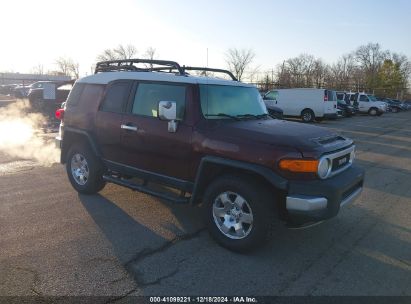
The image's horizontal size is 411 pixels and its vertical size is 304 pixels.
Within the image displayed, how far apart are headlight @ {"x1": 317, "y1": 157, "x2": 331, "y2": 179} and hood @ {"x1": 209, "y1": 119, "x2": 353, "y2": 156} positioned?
101 millimetres

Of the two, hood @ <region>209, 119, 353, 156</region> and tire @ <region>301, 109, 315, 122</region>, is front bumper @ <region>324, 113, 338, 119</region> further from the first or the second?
hood @ <region>209, 119, 353, 156</region>

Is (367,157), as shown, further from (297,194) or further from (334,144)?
(297,194)

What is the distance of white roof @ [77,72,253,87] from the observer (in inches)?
199

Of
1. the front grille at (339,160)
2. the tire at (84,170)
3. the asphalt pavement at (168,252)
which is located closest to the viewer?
the asphalt pavement at (168,252)

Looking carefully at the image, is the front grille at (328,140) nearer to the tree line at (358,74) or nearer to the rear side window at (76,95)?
the rear side window at (76,95)

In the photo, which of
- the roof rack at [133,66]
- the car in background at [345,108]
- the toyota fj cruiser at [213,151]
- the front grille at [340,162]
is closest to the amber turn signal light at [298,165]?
the toyota fj cruiser at [213,151]

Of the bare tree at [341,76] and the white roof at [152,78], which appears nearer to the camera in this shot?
the white roof at [152,78]

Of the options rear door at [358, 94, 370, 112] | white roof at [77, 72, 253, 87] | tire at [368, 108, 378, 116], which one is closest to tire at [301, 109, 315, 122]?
rear door at [358, 94, 370, 112]

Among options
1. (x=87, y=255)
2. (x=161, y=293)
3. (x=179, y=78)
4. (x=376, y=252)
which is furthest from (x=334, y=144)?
(x=87, y=255)

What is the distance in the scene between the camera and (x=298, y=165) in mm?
4047

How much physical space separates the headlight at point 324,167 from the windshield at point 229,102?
1.37 m

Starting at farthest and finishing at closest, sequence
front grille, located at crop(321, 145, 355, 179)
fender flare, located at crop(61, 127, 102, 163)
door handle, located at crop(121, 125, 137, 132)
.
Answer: fender flare, located at crop(61, 127, 102, 163) < door handle, located at crop(121, 125, 137, 132) < front grille, located at crop(321, 145, 355, 179)

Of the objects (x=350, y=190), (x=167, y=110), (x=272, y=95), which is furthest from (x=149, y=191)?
(x=272, y=95)

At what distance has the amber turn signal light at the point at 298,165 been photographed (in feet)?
13.3
